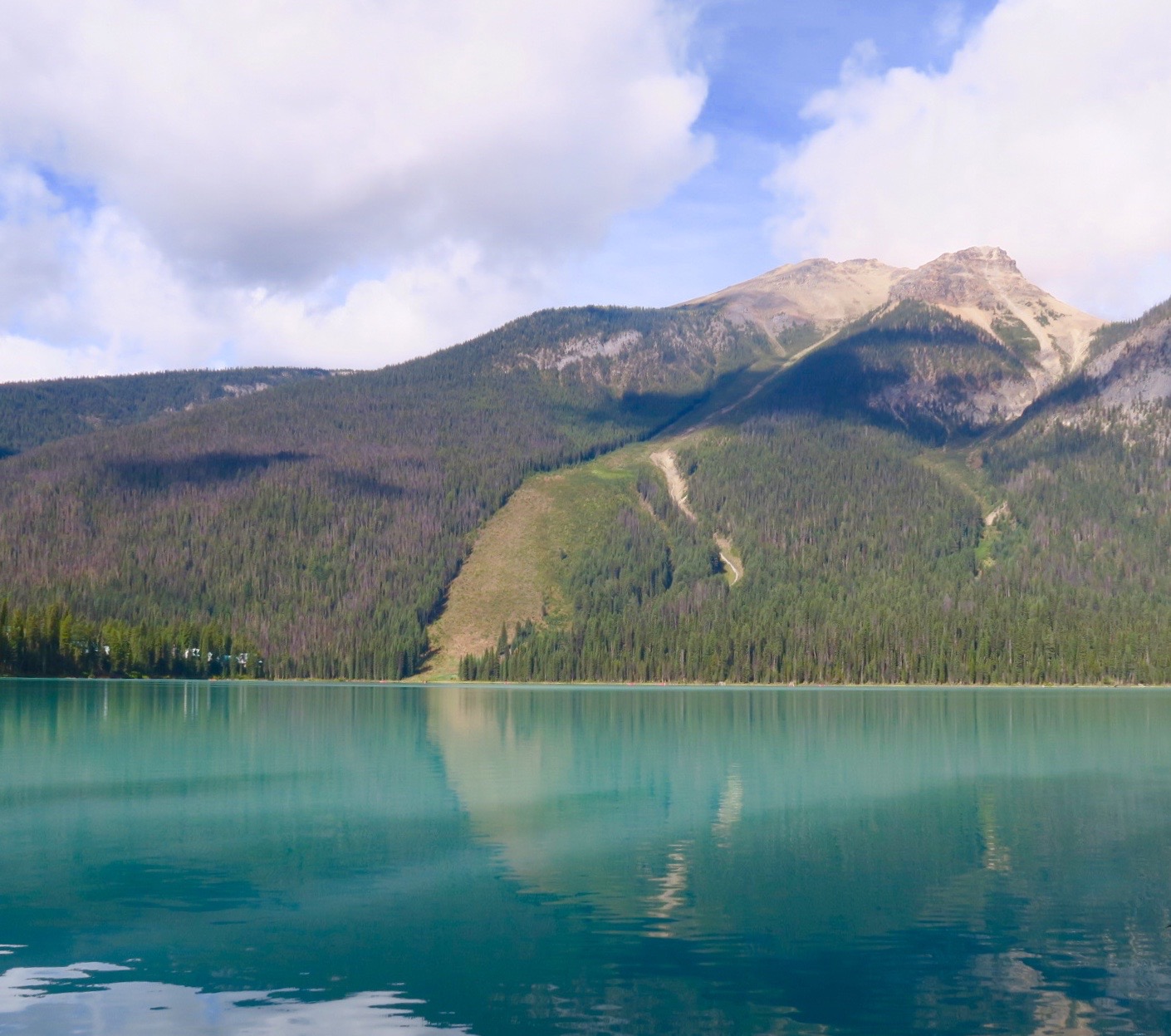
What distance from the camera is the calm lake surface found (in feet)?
77.0

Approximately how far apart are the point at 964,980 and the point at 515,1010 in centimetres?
971

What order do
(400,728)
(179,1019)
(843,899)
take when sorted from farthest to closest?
(400,728) < (843,899) < (179,1019)

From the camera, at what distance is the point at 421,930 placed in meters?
29.0

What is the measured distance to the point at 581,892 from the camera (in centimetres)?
3328

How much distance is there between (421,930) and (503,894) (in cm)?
432

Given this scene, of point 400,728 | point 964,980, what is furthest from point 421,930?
point 400,728

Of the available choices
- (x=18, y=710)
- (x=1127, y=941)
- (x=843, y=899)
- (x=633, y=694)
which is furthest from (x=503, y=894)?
(x=633, y=694)

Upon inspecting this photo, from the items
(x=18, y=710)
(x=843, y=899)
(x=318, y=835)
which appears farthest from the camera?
(x=18, y=710)

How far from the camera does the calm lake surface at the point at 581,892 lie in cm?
2347

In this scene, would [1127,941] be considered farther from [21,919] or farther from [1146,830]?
[21,919]

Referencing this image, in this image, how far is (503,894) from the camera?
1297 inches

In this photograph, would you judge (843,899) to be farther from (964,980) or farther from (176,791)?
(176,791)

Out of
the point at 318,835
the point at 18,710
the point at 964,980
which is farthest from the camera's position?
the point at 18,710

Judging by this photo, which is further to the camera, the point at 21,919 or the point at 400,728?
the point at 400,728
